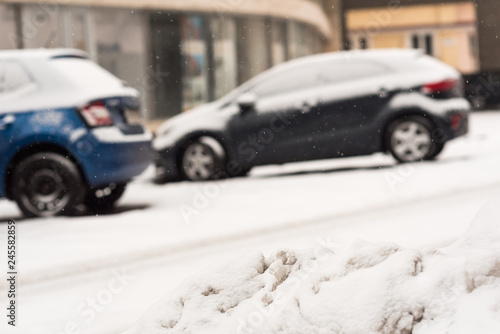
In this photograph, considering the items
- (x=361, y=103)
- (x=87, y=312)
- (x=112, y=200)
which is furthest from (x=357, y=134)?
(x=87, y=312)

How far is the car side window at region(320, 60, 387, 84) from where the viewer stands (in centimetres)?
1202

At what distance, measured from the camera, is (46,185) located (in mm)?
8633

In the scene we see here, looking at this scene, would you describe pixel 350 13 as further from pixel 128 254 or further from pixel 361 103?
pixel 128 254

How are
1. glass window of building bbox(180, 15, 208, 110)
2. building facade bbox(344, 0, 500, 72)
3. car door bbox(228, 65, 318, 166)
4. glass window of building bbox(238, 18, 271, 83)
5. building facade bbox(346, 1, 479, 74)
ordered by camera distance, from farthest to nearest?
building facade bbox(346, 1, 479, 74), building facade bbox(344, 0, 500, 72), glass window of building bbox(238, 18, 271, 83), glass window of building bbox(180, 15, 208, 110), car door bbox(228, 65, 318, 166)

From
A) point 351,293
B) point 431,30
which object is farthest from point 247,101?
point 431,30

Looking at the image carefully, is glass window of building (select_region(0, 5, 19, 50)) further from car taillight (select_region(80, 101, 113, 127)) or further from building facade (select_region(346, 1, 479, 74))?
building facade (select_region(346, 1, 479, 74))

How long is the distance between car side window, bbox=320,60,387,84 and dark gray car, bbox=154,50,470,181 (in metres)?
0.01

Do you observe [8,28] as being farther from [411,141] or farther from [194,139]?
[411,141]

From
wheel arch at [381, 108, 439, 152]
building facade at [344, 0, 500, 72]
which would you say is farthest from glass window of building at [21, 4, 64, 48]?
building facade at [344, 0, 500, 72]

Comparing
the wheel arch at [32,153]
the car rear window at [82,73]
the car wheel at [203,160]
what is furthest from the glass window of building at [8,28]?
the wheel arch at [32,153]

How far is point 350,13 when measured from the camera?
1596 inches

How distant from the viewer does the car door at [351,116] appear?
463 inches

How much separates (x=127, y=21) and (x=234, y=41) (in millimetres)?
4229

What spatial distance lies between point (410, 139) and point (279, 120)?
1.77 meters
